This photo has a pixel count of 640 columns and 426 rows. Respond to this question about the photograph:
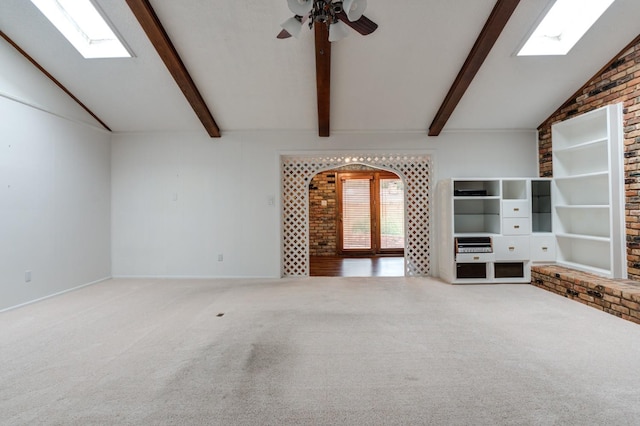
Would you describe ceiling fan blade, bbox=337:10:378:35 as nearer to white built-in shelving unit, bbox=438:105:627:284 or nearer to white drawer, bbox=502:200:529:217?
white built-in shelving unit, bbox=438:105:627:284

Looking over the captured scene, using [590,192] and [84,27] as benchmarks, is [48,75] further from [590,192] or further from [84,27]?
[590,192]

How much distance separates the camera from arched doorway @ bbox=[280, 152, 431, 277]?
5.07m

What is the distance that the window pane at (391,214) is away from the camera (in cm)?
805

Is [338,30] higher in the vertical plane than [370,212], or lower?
higher

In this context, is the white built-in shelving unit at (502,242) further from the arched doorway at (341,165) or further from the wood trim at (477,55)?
the wood trim at (477,55)

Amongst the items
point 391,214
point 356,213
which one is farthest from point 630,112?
point 356,213

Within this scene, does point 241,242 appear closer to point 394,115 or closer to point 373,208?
point 394,115

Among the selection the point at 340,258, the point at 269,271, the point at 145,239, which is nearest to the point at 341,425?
the point at 269,271

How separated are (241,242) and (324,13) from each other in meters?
3.57

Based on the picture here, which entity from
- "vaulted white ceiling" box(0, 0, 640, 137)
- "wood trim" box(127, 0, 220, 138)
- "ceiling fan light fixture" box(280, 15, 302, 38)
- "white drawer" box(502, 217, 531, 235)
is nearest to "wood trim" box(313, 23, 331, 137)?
"vaulted white ceiling" box(0, 0, 640, 137)

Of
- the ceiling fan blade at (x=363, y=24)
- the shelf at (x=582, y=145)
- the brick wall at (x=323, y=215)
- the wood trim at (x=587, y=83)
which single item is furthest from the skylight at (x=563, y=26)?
the brick wall at (x=323, y=215)

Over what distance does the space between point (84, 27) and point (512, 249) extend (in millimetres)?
6053

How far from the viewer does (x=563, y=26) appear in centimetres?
348

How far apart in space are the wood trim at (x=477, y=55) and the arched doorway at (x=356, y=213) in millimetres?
3574
